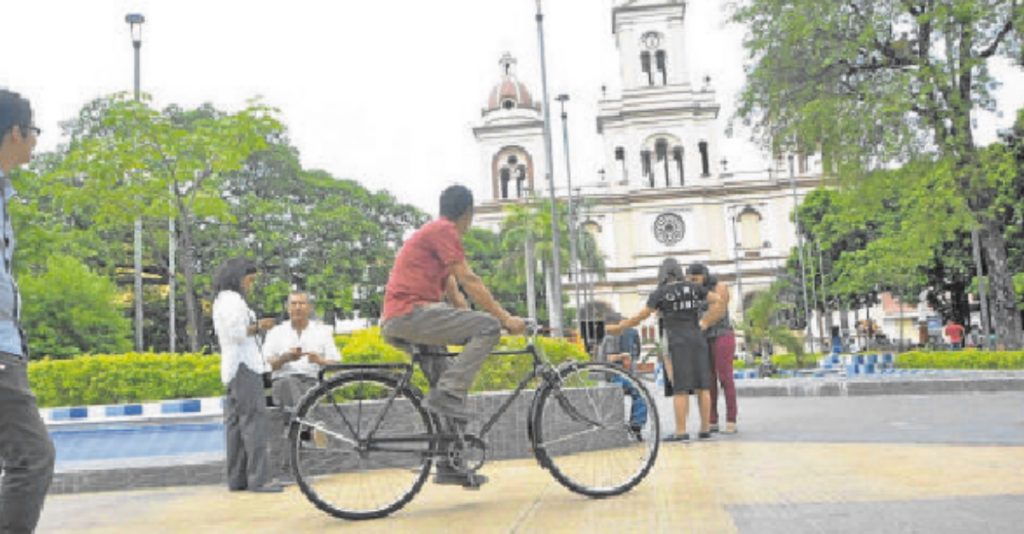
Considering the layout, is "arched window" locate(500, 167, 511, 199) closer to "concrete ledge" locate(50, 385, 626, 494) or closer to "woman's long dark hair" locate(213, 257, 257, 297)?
"concrete ledge" locate(50, 385, 626, 494)

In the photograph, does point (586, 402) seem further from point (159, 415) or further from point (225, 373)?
point (159, 415)

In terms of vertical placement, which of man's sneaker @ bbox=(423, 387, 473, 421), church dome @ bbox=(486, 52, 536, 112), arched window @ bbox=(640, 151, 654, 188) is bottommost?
man's sneaker @ bbox=(423, 387, 473, 421)

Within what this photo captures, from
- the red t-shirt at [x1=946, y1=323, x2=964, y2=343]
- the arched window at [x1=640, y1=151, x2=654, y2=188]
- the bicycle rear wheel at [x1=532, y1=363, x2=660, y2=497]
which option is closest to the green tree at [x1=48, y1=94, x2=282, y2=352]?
the bicycle rear wheel at [x1=532, y1=363, x2=660, y2=497]

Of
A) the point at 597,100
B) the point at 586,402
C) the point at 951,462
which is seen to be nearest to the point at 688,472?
the point at 586,402

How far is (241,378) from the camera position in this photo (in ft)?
21.7

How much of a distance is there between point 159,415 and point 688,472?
216 inches

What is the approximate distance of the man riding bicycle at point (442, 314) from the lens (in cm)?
505

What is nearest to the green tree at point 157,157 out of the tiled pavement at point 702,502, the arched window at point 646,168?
the tiled pavement at point 702,502

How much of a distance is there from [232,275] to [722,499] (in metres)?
3.63

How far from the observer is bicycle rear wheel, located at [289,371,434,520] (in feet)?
16.2

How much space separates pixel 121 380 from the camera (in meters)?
10.3

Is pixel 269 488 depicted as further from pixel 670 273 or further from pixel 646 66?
pixel 646 66

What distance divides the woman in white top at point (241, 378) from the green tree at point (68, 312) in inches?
1002

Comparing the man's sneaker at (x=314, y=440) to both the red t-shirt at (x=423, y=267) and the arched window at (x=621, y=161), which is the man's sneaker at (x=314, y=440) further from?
the arched window at (x=621, y=161)
